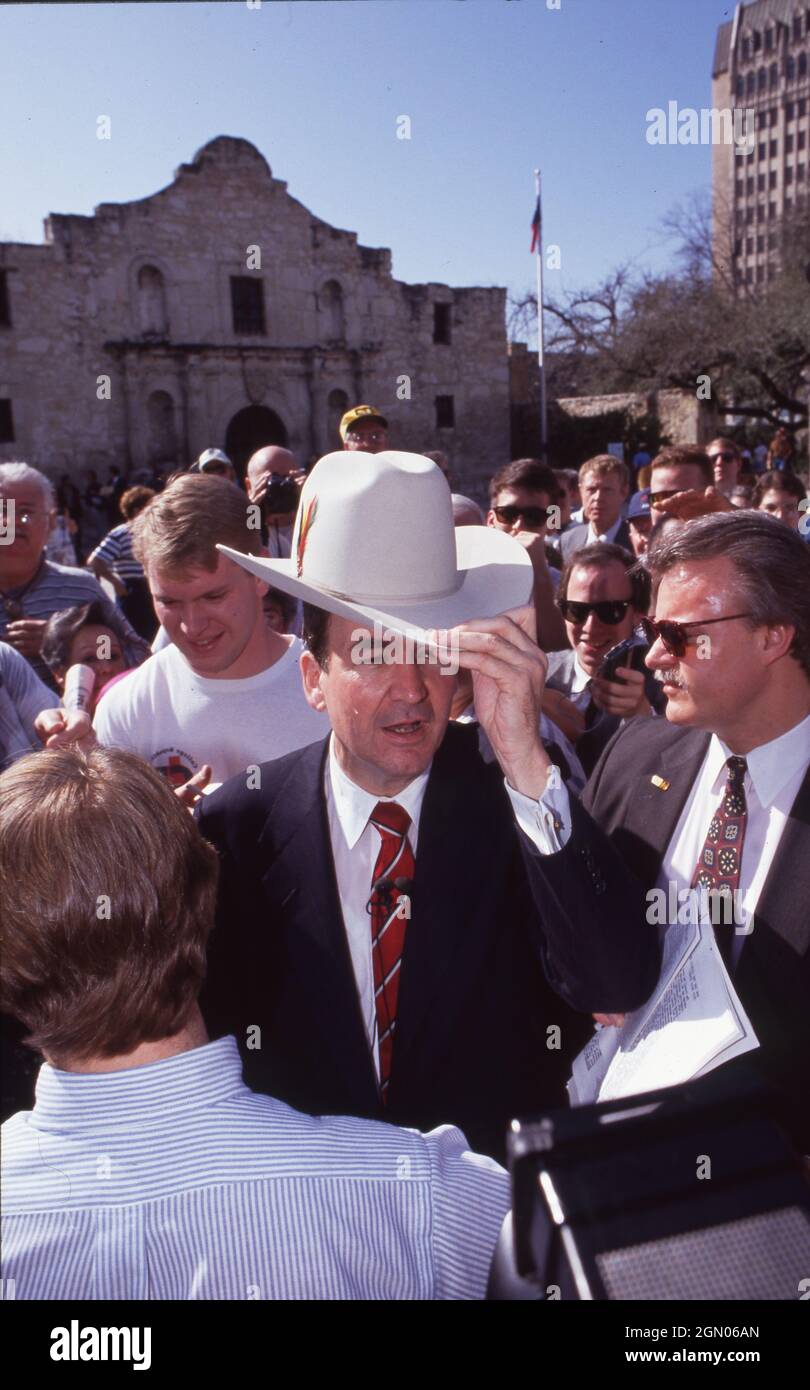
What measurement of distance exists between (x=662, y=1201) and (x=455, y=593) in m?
1.51

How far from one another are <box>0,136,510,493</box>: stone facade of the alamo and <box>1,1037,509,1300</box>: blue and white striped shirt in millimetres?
26191

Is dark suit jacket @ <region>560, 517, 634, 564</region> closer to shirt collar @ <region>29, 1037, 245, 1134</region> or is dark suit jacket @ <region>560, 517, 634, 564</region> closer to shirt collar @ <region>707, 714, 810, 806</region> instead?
shirt collar @ <region>707, 714, 810, 806</region>

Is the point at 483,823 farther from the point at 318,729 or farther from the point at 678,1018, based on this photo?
the point at 318,729

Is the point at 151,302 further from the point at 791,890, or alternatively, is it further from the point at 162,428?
the point at 791,890

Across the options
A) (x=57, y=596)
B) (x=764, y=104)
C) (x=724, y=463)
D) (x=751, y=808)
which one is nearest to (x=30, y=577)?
(x=57, y=596)

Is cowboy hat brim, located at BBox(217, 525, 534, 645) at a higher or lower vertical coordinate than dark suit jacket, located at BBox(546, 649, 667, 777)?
higher

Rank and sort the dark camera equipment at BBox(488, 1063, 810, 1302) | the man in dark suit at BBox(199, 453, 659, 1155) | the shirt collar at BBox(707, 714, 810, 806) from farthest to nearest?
the shirt collar at BBox(707, 714, 810, 806)
the man in dark suit at BBox(199, 453, 659, 1155)
the dark camera equipment at BBox(488, 1063, 810, 1302)

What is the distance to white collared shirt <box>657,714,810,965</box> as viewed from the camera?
2299mm

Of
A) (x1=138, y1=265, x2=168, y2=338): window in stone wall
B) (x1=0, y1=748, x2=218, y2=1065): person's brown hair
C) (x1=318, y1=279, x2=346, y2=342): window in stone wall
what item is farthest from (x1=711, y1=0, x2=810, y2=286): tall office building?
(x1=0, y1=748, x2=218, y2=1065): person's brown hair

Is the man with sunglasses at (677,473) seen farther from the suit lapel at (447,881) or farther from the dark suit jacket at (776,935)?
the suit lapel at (447,881)

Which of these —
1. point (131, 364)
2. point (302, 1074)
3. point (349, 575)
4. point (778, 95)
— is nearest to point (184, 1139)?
point (302, 1074)

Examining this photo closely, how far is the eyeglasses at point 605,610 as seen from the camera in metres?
3.98

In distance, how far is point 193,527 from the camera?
10.4ft

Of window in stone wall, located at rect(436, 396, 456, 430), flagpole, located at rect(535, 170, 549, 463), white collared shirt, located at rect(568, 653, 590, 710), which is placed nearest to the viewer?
white collared shirt, located at rect(568, 653, 590, 710)
